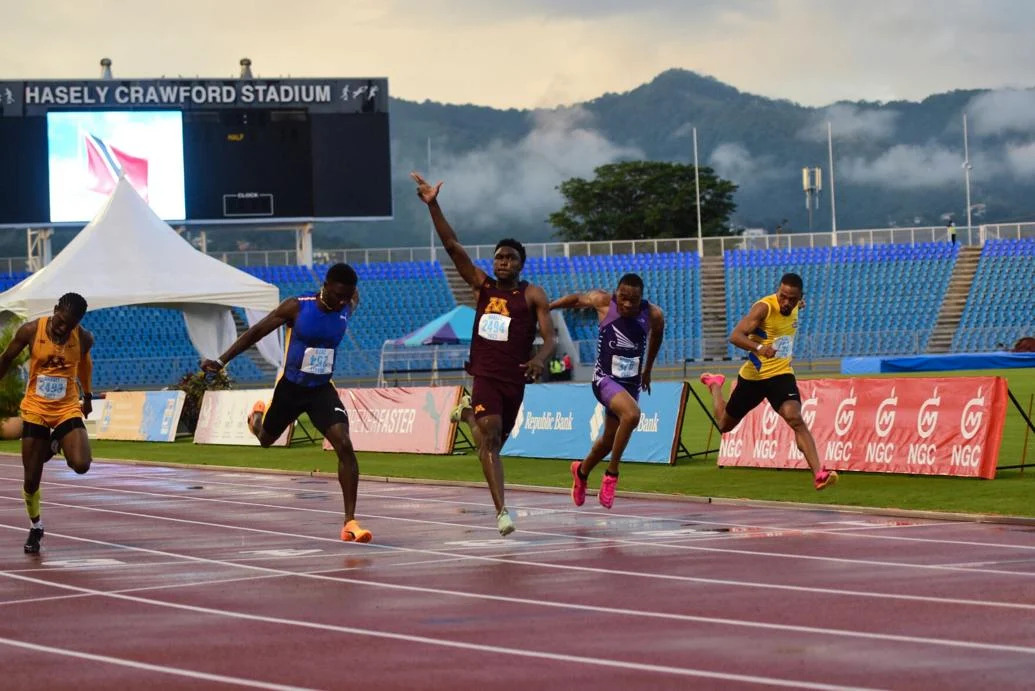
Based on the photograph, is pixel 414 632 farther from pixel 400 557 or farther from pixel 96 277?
pixel 96 277

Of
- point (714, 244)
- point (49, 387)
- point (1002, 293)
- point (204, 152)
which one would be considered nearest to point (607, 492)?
point (49, 387)

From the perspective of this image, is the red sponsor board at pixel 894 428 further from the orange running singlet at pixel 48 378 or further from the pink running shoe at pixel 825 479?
the orange running singlet at pixel 48 378

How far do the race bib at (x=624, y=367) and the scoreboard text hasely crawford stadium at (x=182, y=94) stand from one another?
3975 centimetres

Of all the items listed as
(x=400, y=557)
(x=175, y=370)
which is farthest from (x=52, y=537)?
(x=175, y=370)

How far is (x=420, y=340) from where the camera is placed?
151 feet

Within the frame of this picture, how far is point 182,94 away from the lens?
52.5 m

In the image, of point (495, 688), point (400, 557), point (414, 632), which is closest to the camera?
point (495, 688)

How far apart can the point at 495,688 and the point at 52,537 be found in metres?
8.33

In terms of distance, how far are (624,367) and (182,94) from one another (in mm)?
41149

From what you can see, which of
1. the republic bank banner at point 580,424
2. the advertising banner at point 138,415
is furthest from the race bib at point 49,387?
the advertising banner at point 138,415

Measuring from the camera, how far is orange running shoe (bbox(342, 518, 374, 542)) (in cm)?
1213

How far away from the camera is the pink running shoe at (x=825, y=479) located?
13.8 meters

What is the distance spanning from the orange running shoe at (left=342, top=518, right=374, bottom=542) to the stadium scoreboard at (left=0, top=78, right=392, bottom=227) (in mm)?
39568

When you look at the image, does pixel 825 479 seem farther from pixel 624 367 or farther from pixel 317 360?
pixel 317 360
